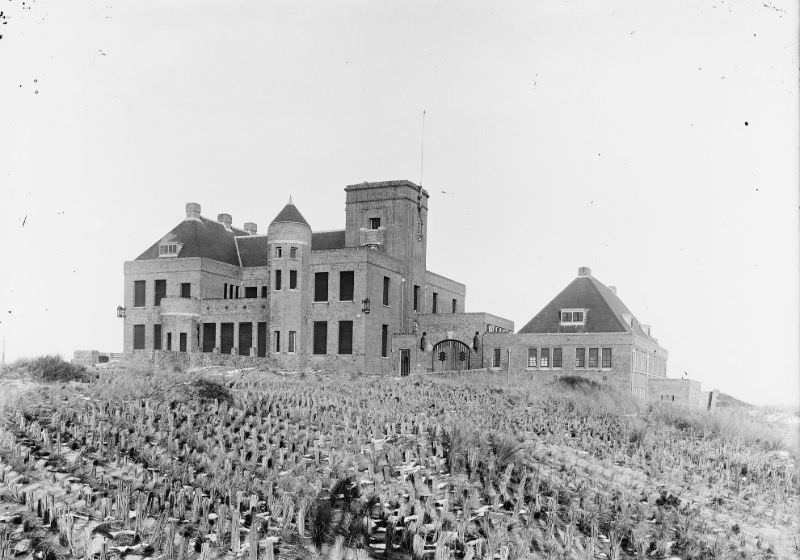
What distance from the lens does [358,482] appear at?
1120cm

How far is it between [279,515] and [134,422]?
527cm

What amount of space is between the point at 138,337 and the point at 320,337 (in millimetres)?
11619

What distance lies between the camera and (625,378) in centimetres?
4266

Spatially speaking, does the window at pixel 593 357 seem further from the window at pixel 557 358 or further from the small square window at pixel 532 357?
the small square window at pixel 532 357

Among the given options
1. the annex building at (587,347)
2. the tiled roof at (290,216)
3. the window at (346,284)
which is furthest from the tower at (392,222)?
the annex building at (587,347)

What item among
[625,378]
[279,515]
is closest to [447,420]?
Answer: [279,515]

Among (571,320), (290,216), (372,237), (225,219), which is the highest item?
(225,219)

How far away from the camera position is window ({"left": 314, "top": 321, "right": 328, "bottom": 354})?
149 feet

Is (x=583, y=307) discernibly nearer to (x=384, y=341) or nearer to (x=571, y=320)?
(x=571, y=320)

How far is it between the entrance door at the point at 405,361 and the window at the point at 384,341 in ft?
2.88

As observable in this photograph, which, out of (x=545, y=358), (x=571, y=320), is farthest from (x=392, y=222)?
(x=545, y=358)

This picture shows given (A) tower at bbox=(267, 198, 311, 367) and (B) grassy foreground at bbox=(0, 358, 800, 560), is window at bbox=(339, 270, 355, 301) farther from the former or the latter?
(B) grassy foreground at bbox=(0, 358, 800, 560)

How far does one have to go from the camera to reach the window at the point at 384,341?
154 feet

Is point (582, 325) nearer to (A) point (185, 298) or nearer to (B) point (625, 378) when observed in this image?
(B) point (625, 378)
